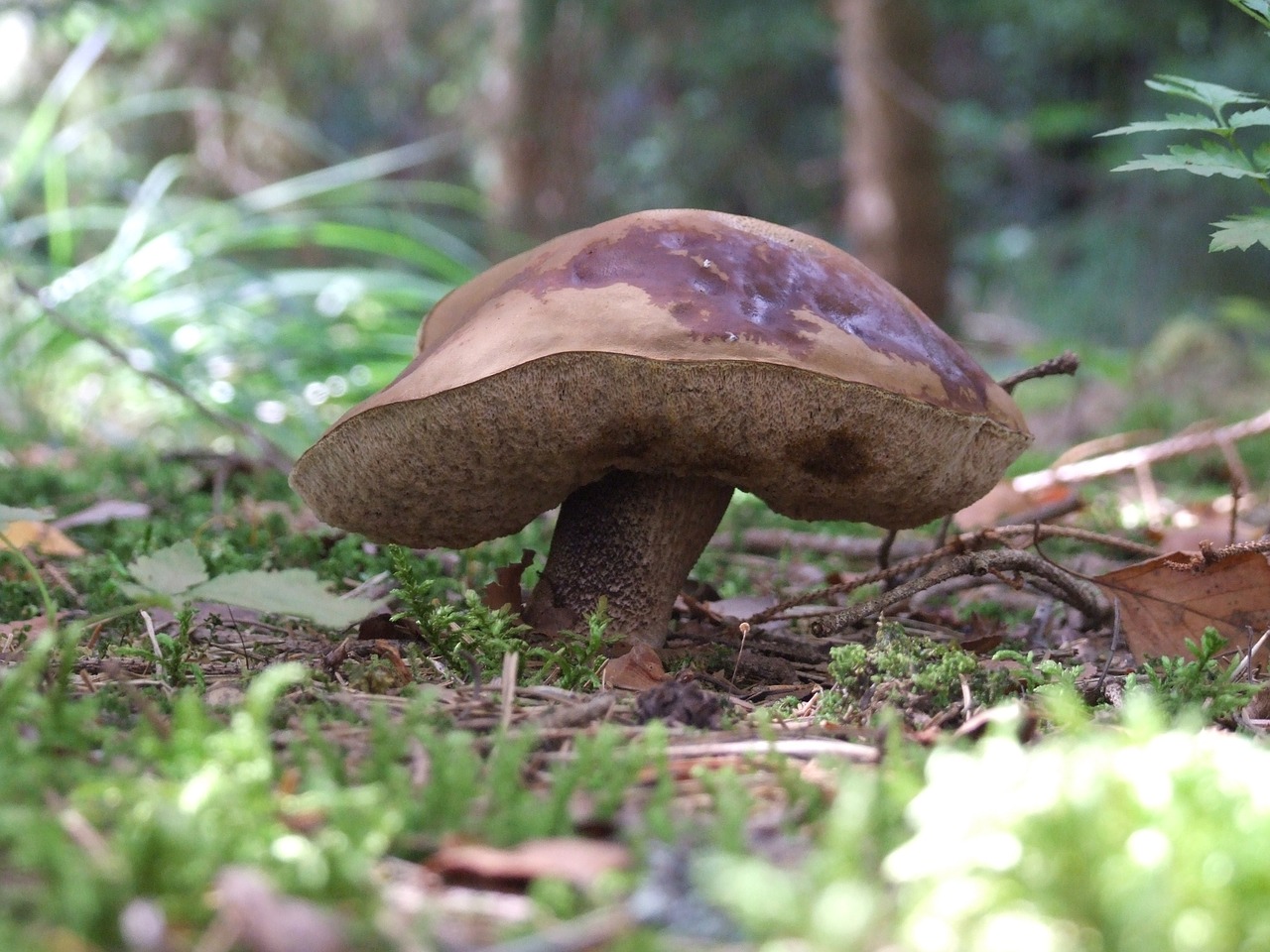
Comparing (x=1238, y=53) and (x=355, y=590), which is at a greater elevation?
(x=1238, y=53)

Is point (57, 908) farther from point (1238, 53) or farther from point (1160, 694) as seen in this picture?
point (1238, 53)

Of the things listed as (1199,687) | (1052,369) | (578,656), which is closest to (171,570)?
(578,656)

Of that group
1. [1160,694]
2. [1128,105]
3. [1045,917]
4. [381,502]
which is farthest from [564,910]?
[1128,105]

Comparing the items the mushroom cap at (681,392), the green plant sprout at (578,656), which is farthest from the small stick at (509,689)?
the mushroom cap at (681,392)

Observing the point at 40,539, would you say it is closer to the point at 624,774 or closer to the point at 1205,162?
the point at 624,774

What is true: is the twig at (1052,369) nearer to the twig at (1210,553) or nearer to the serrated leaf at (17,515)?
the twig at (1210,553)

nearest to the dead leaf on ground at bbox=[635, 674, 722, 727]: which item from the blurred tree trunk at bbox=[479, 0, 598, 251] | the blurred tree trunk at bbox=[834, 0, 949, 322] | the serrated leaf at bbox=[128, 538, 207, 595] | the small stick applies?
the small stick
